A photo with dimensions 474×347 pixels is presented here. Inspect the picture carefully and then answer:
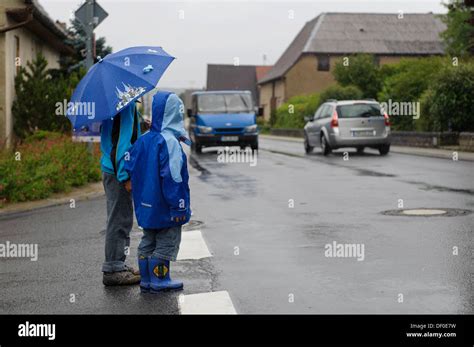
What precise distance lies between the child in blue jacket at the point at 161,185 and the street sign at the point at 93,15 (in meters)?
11.6

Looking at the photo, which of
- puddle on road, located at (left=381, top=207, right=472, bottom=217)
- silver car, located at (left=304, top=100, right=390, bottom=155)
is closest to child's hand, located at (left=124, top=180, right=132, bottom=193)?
puddle on road, located at (left=381, top=207, right=472, bottom=217)

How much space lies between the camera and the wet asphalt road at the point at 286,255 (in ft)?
20.2

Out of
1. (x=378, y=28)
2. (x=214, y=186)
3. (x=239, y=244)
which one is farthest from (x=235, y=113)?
(x=378, y=28)

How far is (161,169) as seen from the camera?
257 inches

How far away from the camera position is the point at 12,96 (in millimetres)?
22547

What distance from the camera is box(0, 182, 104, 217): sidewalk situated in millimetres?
12797

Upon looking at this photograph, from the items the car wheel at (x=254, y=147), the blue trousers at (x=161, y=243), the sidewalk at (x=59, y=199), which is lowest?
the car wheel at (x=254, y=147)

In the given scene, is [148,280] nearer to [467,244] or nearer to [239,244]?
[239,244]

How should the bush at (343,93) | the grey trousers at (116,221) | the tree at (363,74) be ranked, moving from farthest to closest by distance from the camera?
1. the tree at (363,74)
2. the bush at (343,93)
3. the grey trousers at (116,221)

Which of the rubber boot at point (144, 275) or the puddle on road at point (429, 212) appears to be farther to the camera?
the puddle on road at point (429, 212)

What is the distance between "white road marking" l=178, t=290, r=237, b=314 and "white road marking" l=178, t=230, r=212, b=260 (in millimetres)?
1744

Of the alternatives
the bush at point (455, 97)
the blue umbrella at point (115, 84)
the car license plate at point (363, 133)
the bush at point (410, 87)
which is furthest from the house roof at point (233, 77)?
the blue umbrella at point (115, 84)

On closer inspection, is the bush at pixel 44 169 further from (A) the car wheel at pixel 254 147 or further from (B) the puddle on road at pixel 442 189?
(A) the car wheel at pixel 254 147

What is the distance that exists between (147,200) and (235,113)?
23.9 meters
